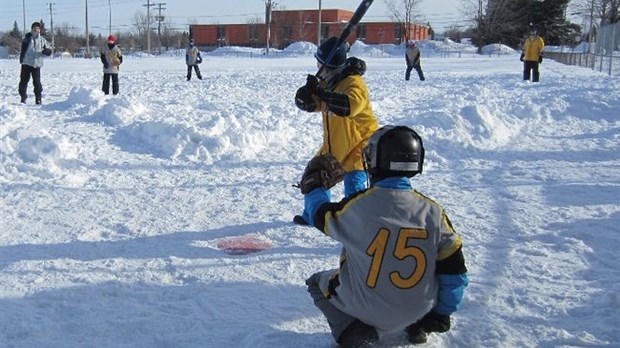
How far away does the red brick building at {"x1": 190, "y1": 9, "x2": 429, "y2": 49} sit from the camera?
8556 centimetres

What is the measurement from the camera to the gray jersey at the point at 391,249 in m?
2.69

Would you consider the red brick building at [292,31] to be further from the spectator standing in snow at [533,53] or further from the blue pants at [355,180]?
the blue pants at [355,180]

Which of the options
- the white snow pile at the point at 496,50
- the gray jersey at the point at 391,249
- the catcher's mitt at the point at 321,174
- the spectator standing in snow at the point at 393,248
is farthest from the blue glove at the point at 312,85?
the white snow pile at the point at 496,50

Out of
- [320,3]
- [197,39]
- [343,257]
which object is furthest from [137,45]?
[343,257]

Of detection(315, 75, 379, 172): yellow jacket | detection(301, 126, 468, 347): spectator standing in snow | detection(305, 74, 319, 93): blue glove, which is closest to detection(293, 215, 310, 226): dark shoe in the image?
detection(315, 75, 379, 172): yellow jacket

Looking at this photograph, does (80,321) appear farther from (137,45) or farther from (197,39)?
(137,45)

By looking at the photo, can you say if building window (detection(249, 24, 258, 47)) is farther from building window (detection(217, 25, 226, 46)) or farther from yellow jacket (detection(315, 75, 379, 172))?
yellow jacket (detection(315, 75, 379, 172))

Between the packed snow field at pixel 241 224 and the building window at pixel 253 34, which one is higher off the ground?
the building window at pixel 253 34

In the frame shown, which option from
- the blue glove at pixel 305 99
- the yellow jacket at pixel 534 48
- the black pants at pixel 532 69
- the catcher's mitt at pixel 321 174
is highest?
the yellow jacket at pixel 534 48

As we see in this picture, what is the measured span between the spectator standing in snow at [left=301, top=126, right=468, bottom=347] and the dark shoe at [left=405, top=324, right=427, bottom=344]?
170 millimetres

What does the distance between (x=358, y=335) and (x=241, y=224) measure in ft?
8.96

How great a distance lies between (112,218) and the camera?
5582 mm

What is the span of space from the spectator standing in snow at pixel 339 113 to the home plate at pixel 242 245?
33.2 inches

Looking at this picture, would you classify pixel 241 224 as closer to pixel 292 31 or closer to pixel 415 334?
pixel 415 334
